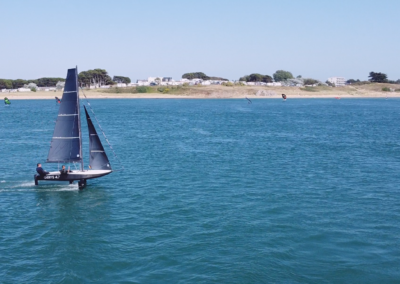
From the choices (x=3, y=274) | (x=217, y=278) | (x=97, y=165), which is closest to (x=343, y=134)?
(x=97, y=165)

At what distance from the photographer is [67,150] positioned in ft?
144

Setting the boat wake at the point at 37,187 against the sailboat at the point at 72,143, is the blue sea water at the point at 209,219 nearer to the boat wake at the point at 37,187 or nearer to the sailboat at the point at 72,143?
the boat wake at the point at 37,187

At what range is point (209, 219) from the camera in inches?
1334

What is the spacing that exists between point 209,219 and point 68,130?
1865 centimetres

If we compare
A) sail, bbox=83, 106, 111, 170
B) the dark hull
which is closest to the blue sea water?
the dark hull

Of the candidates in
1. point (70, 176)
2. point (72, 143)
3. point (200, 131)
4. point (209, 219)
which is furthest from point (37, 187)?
point (200, 131)

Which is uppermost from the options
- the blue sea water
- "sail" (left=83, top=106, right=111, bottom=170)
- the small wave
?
"sail" (left=83, top=106, right=111, bottom=170)

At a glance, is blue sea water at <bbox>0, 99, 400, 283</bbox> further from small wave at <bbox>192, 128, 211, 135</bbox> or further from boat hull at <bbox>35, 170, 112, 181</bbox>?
small wave at <bbox>192, 128, 211, 135</bbox>

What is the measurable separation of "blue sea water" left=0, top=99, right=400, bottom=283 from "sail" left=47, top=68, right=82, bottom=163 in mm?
→ 3207

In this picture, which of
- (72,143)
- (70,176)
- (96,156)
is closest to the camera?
(70,176)

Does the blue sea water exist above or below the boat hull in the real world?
below

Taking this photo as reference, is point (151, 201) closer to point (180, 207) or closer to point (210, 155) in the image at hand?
point (180, 207)

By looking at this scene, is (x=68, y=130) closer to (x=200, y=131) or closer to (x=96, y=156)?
(x=96, y=156)

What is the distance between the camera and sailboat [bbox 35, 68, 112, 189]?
42.4 metres
